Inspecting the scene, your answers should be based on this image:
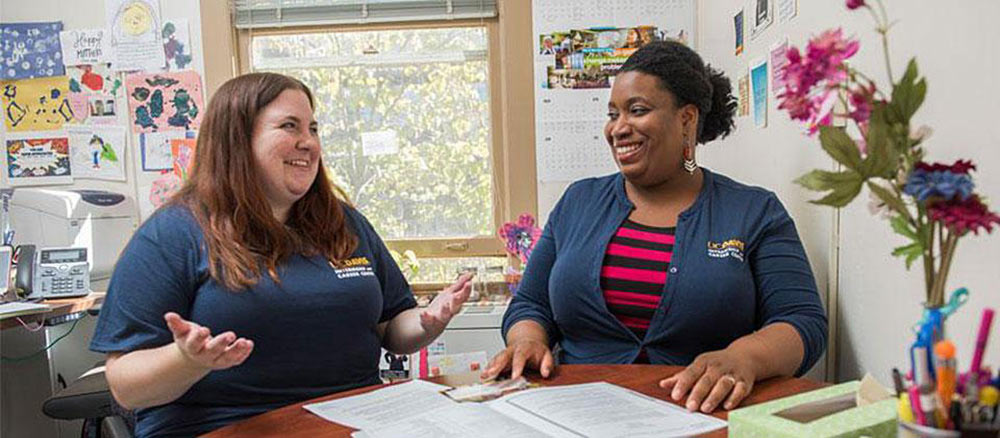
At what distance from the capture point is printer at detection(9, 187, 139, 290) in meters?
2.62

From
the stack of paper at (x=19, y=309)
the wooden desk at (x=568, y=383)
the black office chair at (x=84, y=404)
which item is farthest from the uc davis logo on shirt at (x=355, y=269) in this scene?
the stack of paper at (x=19, y=309)

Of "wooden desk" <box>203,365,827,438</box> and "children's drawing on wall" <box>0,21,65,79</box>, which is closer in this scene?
"wooden desk" <box>203,365,827,438</box>

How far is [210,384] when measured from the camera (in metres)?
1.26

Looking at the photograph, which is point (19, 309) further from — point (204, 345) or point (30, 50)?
point (204, 345)

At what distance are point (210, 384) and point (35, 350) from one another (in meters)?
2.07

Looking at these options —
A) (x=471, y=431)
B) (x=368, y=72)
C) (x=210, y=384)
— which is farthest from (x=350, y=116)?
(x=471, y=431)

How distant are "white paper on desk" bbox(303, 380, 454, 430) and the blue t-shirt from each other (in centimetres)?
20

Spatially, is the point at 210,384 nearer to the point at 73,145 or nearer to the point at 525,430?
the point at 525,430

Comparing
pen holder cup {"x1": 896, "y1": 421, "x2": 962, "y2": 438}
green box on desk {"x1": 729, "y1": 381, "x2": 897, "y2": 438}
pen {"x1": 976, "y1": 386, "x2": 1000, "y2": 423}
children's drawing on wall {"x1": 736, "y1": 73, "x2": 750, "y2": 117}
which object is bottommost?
green box on desk {"x1": 729, "y1": 381, "x2": 897, "y2": 438}

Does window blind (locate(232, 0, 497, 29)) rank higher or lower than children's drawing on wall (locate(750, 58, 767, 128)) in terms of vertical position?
higher

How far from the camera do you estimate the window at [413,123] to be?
9.34 feet

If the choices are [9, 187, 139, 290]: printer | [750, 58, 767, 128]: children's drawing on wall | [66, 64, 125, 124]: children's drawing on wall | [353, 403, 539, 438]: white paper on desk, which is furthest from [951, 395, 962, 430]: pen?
[66, 64, 125, 124]: children's drawing on wall

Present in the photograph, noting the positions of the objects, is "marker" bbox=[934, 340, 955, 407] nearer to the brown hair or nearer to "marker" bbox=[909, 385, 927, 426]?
"marker" bbox=[909, 385, 927, 426]

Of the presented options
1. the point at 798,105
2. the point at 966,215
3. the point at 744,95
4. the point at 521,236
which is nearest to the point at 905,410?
the point at 966,215
